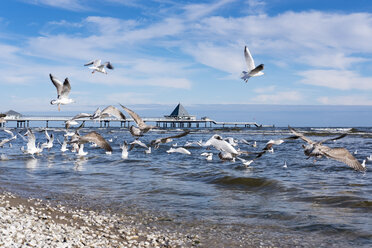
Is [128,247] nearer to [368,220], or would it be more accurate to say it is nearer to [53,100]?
[368,220]

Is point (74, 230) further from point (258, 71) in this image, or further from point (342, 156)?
point (342, 156)

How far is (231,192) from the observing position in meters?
11.4

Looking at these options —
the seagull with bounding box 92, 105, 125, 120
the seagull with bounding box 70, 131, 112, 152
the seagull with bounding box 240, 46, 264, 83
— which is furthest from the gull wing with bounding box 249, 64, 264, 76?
the seagull with bounding box 70, 131, 112, 152

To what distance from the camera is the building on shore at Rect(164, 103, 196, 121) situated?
96500mm

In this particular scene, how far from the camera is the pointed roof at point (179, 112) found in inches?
3826

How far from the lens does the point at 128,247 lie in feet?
19.9

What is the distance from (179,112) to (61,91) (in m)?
87.0

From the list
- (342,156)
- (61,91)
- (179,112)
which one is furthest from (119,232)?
(179,112)

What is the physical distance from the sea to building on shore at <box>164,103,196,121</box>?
78.4m

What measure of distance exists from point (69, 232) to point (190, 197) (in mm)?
4343

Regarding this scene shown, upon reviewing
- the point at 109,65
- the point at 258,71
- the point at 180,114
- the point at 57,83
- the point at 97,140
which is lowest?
the point at 97,140

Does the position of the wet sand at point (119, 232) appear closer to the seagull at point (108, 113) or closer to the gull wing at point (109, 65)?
the seagull at point (108, 113)

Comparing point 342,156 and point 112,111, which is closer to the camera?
point 342,156

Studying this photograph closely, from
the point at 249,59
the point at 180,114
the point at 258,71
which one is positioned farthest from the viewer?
the point at 180,114
